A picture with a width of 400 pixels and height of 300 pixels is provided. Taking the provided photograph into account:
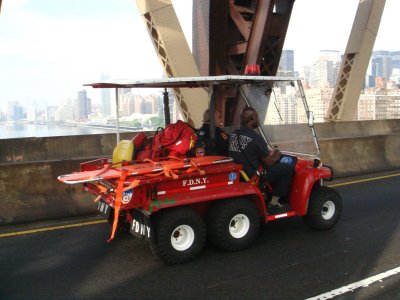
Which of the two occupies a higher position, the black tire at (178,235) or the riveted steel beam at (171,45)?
the riveted steel beam at (171,45)

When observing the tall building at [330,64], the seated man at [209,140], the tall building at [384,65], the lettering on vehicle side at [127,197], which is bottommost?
the lettering on vehicle side at [127,197]

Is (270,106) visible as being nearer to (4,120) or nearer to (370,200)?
(370,200)

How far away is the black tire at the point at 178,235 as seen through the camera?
15.9ft

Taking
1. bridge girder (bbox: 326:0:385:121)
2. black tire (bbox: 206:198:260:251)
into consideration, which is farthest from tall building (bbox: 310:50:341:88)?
black tire (bbox: 206:198:260:251)

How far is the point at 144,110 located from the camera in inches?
245

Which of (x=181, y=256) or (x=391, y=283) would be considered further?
(x=181, y=256)

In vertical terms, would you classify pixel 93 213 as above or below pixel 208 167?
below

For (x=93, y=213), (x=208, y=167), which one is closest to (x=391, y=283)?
(x=208, y=167)

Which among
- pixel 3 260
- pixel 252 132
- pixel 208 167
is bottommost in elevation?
pixel 3 260

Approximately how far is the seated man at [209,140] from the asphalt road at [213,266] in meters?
1.23

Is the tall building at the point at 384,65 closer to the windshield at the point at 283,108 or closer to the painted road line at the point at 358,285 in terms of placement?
the windshield at the point at 283,108

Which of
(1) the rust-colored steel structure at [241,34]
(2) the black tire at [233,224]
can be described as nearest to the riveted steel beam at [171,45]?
(1) the rust-colored steel structure at [241,34]

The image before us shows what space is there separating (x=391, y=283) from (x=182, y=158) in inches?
105

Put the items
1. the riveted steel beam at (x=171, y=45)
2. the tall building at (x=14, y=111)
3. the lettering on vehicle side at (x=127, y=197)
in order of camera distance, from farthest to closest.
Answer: the riveted steel beam at (x=171, y=45) < the tall building at (x=14, y=111) < the lettering on vehicle side at (x=127, y=197)
